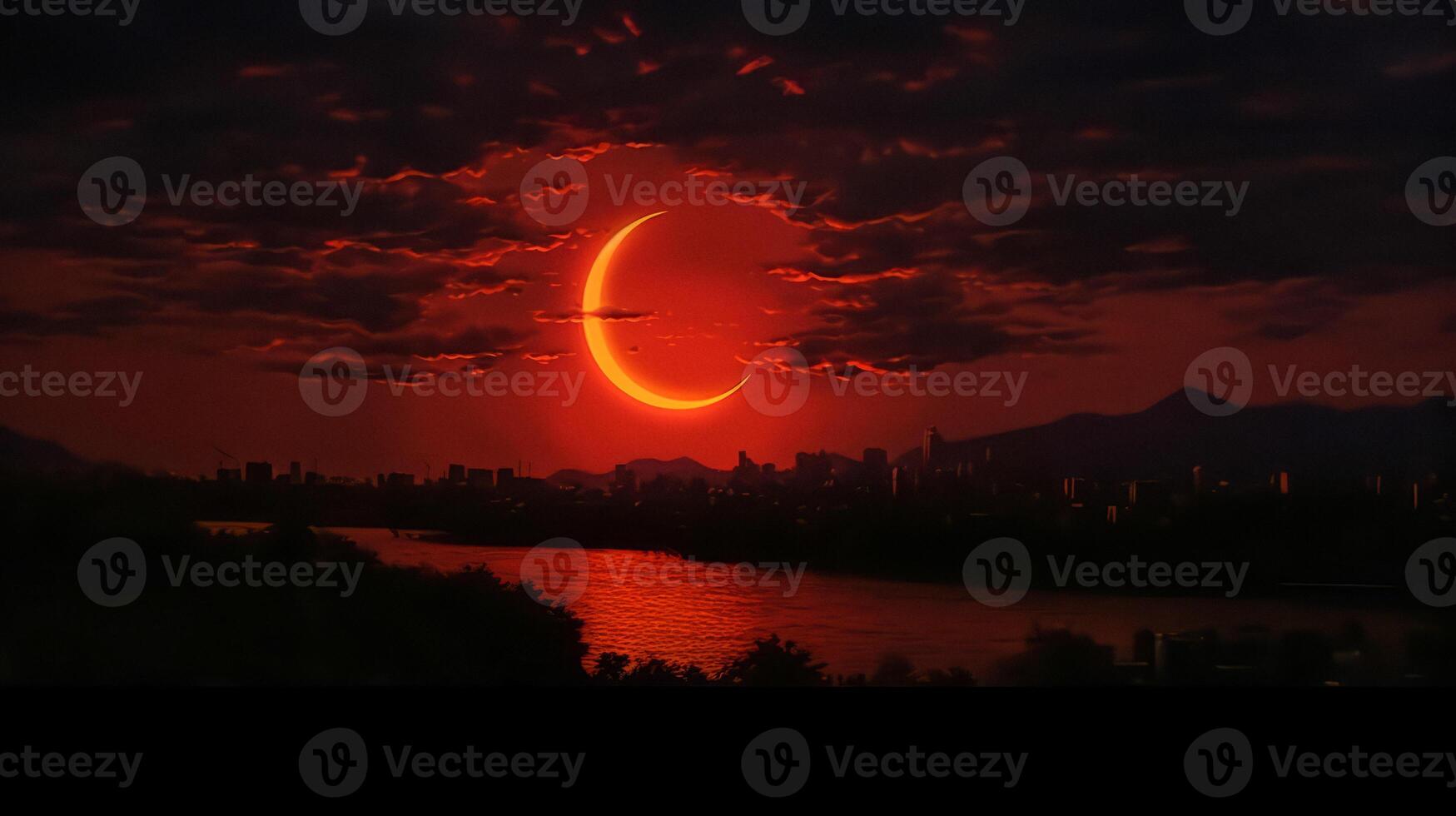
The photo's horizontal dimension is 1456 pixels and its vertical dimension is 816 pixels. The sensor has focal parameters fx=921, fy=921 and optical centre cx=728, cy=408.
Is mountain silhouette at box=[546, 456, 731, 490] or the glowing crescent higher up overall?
the glowing crescent

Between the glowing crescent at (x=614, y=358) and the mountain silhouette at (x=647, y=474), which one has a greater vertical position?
the glowing crescent at (x=614, y=358)

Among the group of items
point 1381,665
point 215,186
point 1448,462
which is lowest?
point 1381,665

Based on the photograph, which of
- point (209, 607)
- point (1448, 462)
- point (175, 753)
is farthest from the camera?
point (209, 607)

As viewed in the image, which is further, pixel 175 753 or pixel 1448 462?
pixel 1448 462

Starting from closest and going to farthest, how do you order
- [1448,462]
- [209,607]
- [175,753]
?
1. [175,753]
2. [1448,462]
3. [209,607]

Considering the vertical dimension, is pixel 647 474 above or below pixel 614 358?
below

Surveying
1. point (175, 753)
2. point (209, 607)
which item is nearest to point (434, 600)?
point (209, 607)

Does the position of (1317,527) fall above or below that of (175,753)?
above

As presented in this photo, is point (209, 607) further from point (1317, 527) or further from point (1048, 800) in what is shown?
point (1317, 527)
